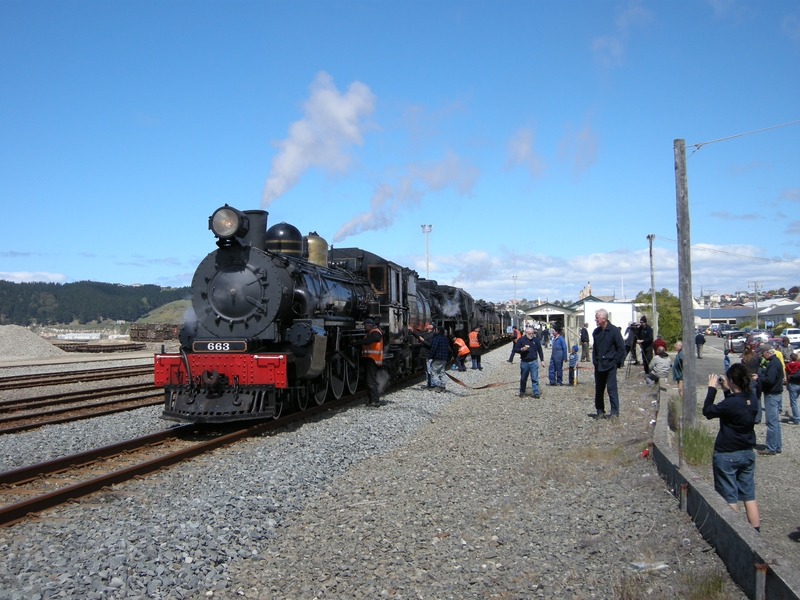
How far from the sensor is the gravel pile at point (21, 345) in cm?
3528

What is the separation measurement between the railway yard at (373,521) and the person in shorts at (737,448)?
20.5 inches

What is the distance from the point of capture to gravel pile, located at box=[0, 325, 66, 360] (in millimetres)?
35281

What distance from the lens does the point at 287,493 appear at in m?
6.60

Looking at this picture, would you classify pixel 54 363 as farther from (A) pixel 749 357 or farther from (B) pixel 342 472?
(A) pixel 749 357

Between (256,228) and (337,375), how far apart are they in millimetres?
3607

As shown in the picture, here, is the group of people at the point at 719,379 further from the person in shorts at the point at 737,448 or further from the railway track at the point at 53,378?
the railway track at the point at 53,378

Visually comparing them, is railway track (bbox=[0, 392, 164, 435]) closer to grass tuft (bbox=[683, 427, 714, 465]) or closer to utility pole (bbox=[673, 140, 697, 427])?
grass tuft (bbox=[683, 427, 714, 465])

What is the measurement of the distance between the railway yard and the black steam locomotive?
721mm

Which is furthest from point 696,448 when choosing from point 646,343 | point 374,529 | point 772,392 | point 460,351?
point 460,351

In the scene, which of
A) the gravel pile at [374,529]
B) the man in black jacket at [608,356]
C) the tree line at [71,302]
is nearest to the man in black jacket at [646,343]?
the man in black jacket at [608,356]

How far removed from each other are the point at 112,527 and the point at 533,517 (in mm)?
3686

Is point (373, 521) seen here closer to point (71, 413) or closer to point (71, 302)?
point (71, 413)

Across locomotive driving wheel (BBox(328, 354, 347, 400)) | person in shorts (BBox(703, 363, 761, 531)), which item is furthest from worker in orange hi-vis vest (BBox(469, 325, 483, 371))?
person in shorts (BBox(703, 363, 761, 531))

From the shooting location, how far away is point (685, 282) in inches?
435
